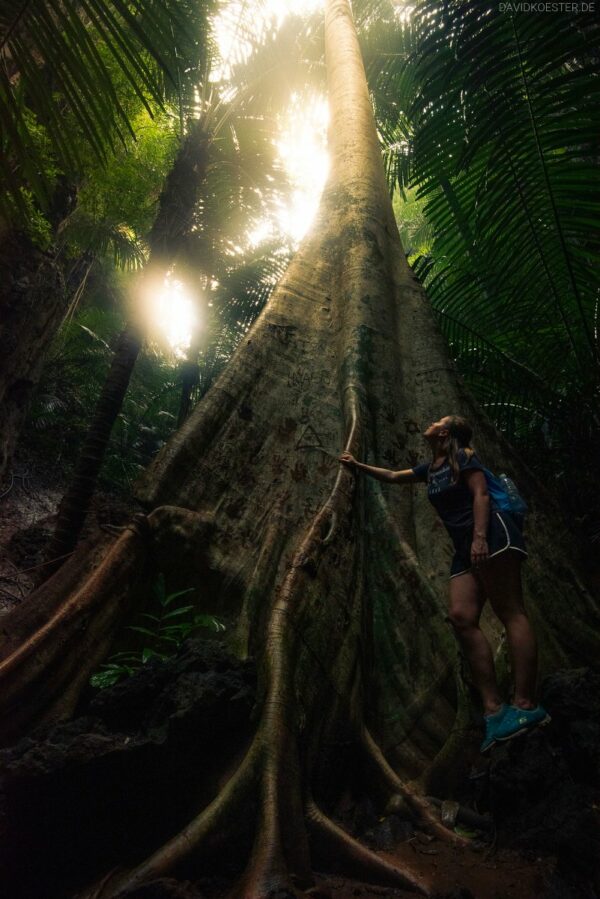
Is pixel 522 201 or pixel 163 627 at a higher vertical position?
pixel 522 201

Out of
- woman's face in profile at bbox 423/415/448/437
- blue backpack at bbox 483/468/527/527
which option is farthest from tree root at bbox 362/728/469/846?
woman's face in profile at bbox 423/415/448/437

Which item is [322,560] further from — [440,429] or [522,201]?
[522,201]

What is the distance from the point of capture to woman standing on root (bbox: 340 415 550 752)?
1810 millimetres

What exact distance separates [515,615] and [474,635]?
0.58 ft

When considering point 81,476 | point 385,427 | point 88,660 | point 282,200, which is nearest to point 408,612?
point 385,427

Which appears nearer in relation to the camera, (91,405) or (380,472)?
(380,472)

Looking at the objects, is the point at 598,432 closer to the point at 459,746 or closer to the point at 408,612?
the point at 408,612

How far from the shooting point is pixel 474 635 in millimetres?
1964

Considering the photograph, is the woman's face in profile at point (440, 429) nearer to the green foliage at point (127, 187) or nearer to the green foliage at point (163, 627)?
the green foliage at point (163, 627)

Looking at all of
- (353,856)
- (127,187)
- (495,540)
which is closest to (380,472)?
(495,540)

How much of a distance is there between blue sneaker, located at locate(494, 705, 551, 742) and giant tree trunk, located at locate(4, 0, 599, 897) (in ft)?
0.78

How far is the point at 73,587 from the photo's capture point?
218 cm

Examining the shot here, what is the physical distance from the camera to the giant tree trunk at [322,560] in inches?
63.0

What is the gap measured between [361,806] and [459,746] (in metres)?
0.43
